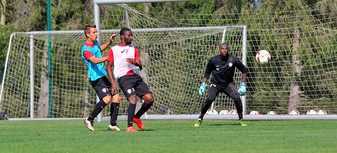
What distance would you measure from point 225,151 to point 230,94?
18.9 ft

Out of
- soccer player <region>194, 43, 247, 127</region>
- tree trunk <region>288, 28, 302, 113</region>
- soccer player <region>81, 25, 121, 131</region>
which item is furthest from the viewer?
tree trunk <region>288, 28, 302, 113</region>

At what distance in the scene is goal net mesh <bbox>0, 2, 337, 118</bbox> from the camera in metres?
18.1

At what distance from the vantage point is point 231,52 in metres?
18.9

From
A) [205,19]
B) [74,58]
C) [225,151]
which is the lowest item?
[225,151]

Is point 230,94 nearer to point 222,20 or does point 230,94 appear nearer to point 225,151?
point 225,151

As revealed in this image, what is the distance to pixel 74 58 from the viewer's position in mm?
22594

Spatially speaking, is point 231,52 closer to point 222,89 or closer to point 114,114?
point 222,89

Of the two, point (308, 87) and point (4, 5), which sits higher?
point (4, 5)

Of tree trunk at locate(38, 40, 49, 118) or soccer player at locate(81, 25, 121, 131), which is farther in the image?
tree trunk at locate(38, 40, 49, 118)

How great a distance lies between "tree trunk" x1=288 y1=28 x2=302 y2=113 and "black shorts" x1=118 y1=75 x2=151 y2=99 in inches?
384

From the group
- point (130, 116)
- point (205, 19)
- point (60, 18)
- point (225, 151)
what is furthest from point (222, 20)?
point (225, 151)

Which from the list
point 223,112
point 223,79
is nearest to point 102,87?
point 223,79

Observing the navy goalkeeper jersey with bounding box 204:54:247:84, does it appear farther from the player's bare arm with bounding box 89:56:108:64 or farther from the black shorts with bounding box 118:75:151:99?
the player's bare arm with bounding box 89:56:108:64

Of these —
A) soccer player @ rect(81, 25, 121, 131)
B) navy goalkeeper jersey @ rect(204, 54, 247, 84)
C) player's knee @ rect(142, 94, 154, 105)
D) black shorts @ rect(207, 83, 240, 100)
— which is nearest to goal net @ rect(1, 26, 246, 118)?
navy goalkeeper jersey @ rect(204, 54, 247, 84)
